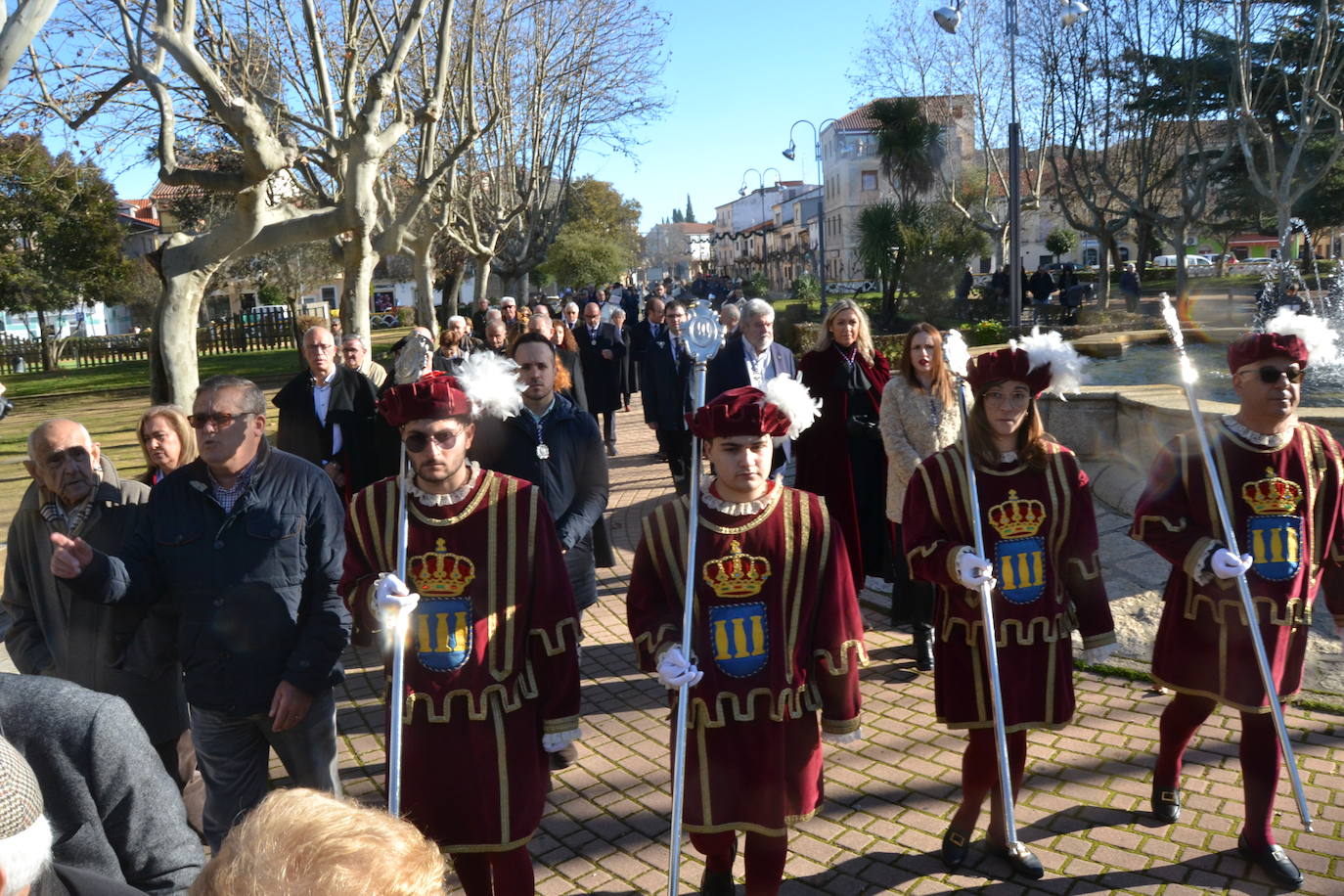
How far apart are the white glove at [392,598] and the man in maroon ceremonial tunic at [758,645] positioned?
74 cm

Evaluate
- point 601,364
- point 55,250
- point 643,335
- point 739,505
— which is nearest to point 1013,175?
point 643,335

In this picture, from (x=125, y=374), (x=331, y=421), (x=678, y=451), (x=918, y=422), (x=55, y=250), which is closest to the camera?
(x=918, y=422)

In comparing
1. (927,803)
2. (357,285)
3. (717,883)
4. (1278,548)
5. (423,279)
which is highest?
(423,279)

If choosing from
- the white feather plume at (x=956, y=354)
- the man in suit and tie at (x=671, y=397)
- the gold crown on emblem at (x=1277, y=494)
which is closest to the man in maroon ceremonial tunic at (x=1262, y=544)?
the gold crown on emblem at (x=1277, y=494)

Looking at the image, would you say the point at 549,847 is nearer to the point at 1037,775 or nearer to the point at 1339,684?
the point at 1037,775

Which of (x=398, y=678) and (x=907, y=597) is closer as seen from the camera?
(x=398, y=678)

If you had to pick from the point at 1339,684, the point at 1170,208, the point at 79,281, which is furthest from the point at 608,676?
the point at 1170,208

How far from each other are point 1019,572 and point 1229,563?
67cm

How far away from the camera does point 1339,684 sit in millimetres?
5266

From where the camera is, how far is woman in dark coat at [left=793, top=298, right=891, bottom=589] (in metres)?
6.31

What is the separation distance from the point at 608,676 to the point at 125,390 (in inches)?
950

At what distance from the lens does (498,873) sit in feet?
10.6

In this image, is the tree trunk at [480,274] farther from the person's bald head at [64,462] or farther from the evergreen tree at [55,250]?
the person's bald head at [64,462]

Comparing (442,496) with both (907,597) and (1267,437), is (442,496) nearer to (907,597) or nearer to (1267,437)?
(1267,437)
